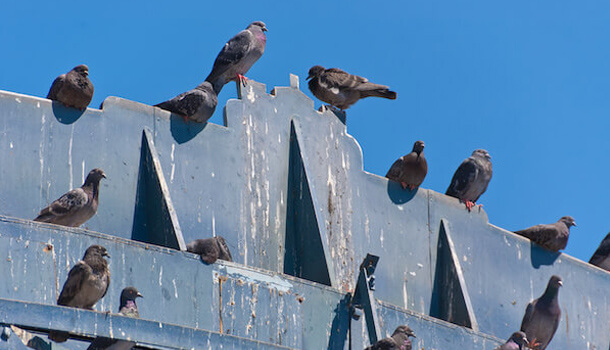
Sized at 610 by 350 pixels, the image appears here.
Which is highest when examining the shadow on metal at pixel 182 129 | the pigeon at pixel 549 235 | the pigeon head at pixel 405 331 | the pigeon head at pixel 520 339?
the shadow on metal at pixel 182 129

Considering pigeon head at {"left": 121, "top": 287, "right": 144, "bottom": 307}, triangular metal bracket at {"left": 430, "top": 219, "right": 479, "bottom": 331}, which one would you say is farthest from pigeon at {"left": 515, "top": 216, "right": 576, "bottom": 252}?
pigeon head at {"left": 121, "top": 287, "right": 144, "bottom": 307}

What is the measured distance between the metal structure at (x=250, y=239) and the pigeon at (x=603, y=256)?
2.43 m

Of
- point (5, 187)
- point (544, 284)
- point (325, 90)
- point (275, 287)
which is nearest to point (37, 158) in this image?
point (5, 187)

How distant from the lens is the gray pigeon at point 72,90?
18.8 metres

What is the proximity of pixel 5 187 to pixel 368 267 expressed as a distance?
4.37 m

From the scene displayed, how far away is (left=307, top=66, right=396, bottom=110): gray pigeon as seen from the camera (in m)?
22.8

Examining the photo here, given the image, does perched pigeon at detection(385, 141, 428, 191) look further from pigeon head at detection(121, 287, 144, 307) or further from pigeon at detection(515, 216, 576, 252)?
pigeon head at detection(121, 287, 144, 307)

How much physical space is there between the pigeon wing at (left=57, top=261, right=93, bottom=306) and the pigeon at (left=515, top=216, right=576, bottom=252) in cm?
889

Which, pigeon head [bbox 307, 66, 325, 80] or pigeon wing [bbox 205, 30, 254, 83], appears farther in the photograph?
pigeon head [bbox 307, 66, 325, 80]

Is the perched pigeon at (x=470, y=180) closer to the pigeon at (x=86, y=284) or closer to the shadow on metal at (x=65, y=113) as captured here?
the shadow on metal at (x=65, y=113)

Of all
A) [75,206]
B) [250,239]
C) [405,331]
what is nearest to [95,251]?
[75,206]

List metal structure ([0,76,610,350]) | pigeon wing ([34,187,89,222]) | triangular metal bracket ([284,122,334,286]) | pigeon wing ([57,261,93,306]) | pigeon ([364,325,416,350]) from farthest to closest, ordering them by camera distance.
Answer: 1. triangular metal bracket ([284,122,334,286])
2. pigeon wing ([34,187,89,222])
3. pigeon ([364,325,416,350])
4. metal structure ([0,76,610,350])
5. pigeon wing ([57,261,93,306])

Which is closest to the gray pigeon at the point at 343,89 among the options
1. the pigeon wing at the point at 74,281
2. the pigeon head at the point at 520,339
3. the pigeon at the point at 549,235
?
the pigeon at the point at 549,235

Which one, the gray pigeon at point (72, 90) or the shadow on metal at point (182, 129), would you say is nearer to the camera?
the gray pigeon at point (72, 90)
